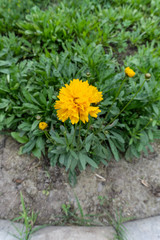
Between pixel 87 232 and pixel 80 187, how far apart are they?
1.38 feet

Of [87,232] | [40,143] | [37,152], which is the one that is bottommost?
[87,232]

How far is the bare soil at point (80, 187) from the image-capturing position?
1.81 metres

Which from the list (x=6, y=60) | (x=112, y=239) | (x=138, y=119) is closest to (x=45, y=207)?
(x=112, y=239)

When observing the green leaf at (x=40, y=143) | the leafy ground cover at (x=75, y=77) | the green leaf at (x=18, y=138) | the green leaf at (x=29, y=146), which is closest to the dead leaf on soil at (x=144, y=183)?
the leafy ground cover at (x=75, y=77)

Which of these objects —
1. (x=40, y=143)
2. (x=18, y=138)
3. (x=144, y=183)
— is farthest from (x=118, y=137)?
(x=18, y=138)

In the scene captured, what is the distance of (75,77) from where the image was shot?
6.79 ft

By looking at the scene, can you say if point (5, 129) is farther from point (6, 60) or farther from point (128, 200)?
point (128, 200)

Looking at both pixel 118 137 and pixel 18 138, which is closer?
pixel 118 137

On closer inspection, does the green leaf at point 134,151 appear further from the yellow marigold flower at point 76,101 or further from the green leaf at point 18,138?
the green leaf at point 18,138

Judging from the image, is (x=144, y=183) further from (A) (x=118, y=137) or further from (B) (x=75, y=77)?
(B) (x=75, y=77)

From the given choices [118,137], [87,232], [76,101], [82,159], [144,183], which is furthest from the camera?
[144,183]

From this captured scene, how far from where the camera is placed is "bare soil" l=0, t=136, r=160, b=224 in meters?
1.81

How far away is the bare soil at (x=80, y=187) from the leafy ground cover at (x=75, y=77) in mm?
Result: 141

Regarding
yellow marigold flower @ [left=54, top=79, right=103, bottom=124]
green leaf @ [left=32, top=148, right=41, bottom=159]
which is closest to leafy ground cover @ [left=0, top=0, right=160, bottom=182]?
green leaf @ [left=32, top=148, right=41, bottom=159]
